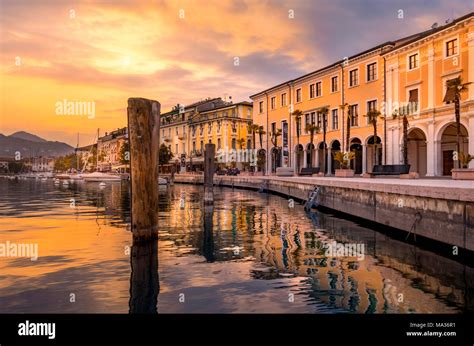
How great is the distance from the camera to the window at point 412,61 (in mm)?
34031

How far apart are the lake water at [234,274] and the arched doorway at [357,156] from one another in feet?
90.4

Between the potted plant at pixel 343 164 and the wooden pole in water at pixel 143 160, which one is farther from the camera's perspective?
the potted plant at pixel 343 164

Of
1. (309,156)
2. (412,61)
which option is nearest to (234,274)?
(412,61)

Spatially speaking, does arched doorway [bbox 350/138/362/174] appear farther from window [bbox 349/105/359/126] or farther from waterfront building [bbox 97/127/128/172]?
waterfront building [bbox 97/127/128/172]

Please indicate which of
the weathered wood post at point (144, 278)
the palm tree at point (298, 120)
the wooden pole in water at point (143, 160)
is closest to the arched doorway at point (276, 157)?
the palm tree at point (298, 120)

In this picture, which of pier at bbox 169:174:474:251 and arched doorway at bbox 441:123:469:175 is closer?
pier at bbox 169:174:474:251

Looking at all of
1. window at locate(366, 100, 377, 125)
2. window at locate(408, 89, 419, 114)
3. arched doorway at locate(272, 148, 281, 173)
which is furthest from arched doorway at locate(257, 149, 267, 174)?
window at locate(408, 89, 419, 114)

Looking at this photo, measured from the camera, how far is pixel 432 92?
3225cm

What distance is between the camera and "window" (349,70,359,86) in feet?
137

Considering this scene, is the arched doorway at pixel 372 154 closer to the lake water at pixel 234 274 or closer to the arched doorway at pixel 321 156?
the arched doorway at pixel 321 156

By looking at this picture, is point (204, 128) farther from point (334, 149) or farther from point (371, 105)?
point (371, 105)

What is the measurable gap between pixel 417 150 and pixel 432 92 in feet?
20.0
